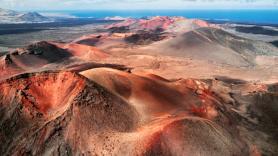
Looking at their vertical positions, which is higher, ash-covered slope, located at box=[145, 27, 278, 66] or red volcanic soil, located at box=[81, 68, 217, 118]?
red volcanic soil, located at box=[81, 68, 217, 118]

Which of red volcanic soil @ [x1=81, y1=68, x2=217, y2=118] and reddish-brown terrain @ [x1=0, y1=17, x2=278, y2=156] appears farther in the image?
red volcanic soil @ [x1=81, y1=68, x2=217, y2=118]

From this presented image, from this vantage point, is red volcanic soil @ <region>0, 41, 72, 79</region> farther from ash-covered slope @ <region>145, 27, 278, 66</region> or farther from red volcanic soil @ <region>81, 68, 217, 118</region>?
red volcanic soil @ <region>81, 68, 217, 118</region>

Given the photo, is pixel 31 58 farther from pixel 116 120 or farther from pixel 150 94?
pixel 116 120

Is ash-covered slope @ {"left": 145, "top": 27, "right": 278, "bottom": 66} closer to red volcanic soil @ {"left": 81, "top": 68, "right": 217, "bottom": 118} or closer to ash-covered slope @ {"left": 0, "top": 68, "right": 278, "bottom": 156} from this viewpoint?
red volcanic soil @ {"left": 81, "top": 68, "right": 217, "bottom": 118}

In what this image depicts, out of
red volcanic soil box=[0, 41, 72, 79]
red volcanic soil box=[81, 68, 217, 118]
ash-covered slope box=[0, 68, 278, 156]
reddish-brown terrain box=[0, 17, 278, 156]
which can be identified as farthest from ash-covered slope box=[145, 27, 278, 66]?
ash-covered slope box=[0, 68, 278, 156]

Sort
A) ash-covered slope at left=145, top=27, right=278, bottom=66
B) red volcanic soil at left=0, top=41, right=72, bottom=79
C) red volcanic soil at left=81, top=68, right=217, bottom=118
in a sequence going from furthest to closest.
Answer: ash-covered slope at left=145, top=27, right=278, bottom=66
red volcanic soil at left=0, top=41, right=72, bottom=79
red volcanic soil at left=81, top=68, right=217, bottom=118

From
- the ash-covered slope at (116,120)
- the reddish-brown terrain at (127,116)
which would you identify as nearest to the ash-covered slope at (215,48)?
the reddish-brown terrain at (127,116)

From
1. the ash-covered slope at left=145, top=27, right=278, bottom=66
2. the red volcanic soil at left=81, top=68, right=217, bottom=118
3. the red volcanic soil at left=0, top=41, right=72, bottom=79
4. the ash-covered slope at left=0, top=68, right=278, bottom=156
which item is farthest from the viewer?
the ash-covered slope at left=145, top=27, right=278, bottom=66

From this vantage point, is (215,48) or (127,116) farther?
(215,48)

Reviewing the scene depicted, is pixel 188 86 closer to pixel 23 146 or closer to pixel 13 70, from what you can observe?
pixel 23 146

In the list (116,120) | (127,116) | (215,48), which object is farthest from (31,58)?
(116,120)

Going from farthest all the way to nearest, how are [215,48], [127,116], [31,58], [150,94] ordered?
[215,48]
[31,58]
[150,94]
[127,116]

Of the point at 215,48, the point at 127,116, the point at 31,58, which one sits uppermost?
the point at 127,116
